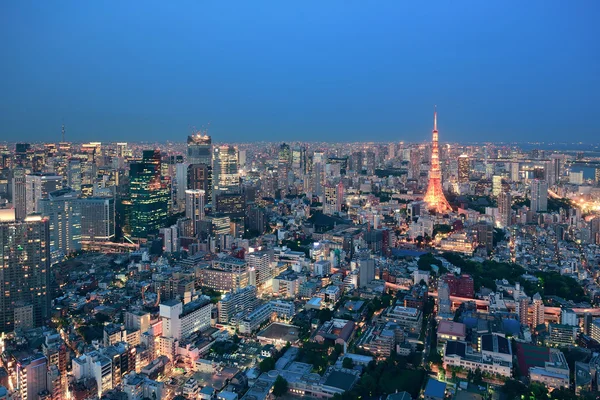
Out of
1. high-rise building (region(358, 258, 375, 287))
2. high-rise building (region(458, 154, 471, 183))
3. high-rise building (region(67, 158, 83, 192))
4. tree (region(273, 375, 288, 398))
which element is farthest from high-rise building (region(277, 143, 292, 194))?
tree (region(273, 375, 288, 398))

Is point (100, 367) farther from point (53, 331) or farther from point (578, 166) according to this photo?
point (578, 166)

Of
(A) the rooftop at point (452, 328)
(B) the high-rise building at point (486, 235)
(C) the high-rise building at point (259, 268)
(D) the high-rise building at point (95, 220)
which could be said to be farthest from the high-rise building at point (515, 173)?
(D) the high-rise building at point (95, 220)

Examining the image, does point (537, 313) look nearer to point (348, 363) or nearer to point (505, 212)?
point (348, 363)

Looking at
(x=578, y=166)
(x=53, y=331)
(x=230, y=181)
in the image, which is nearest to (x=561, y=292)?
(x=53, y=331)

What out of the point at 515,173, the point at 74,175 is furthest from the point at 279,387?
the point at 515,173

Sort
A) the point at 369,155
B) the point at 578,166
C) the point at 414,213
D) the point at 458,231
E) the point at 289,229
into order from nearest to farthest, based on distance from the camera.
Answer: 1. the point at 458,231
2. the point at 289,229
3. the point at 414,213
4. the point at 578,166
5. the point at 369,155
